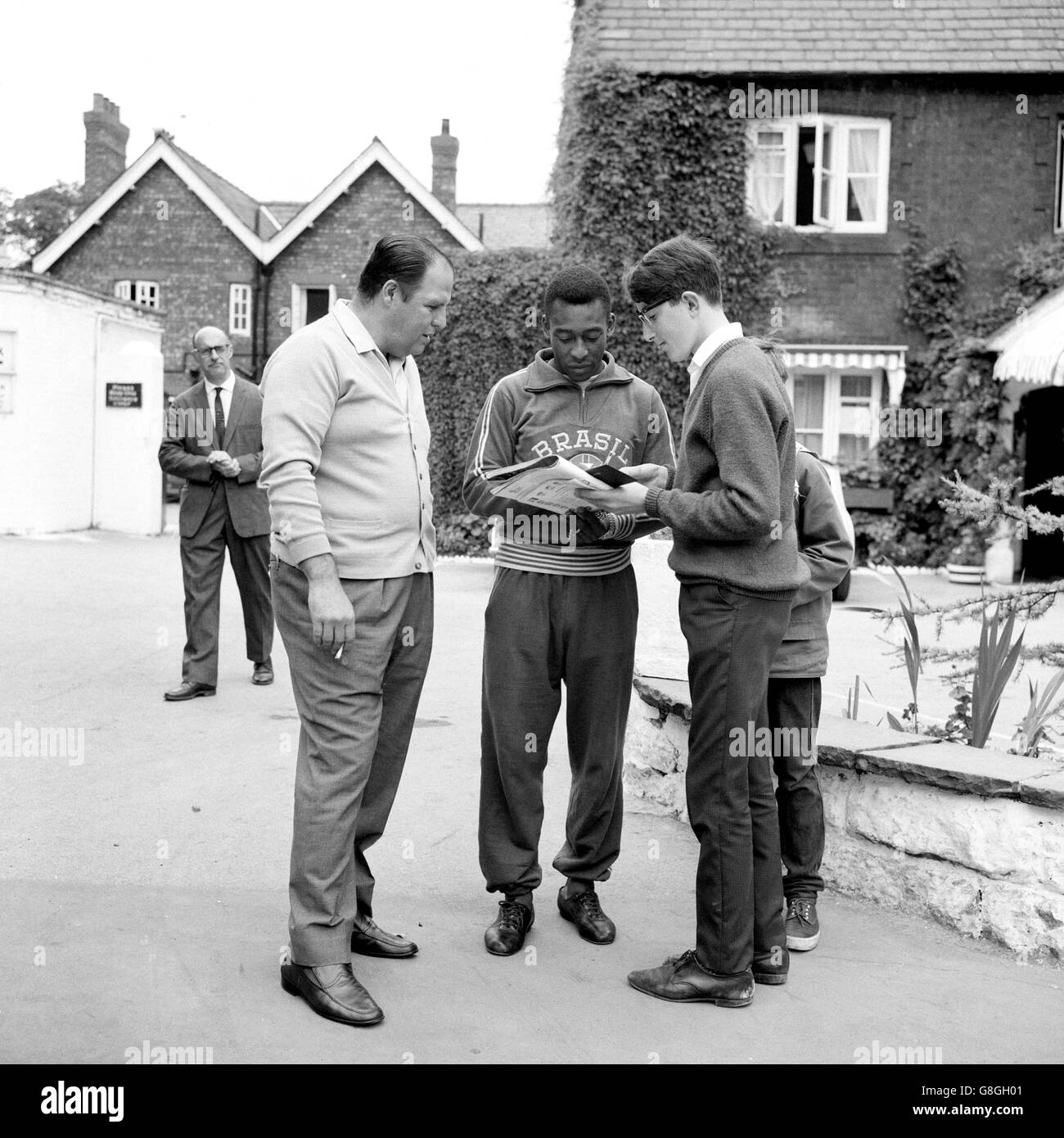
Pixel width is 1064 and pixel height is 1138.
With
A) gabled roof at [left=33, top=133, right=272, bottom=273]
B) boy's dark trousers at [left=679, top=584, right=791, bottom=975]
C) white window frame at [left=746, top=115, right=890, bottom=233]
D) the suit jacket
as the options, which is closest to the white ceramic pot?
white window frame at [left=746, top=115, right=890, bottom=233]

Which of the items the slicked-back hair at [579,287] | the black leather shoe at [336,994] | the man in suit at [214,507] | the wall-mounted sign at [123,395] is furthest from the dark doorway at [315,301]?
the black leather shoe at [336,994]

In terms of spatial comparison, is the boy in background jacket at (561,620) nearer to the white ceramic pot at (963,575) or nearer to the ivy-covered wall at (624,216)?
the white ceramic pot at (963,575)

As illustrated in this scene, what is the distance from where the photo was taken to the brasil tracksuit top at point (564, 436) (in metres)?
4.11

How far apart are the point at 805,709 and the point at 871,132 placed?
53.7 feet

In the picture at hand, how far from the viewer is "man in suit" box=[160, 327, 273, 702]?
7824 millimetres

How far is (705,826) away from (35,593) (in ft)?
34.4

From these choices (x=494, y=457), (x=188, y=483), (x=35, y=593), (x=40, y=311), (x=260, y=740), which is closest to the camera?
(x=494, y=457)

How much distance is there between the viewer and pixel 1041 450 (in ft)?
58.3

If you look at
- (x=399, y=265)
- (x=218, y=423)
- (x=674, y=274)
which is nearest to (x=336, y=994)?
(x=399, y=265)

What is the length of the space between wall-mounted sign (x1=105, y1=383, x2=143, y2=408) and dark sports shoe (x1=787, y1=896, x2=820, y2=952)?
1855cm

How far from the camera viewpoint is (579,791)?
421cm

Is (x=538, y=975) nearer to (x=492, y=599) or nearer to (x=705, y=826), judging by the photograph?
(x=705, y=826)

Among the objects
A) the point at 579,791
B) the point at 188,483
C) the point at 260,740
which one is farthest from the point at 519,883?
the point at 188,483
